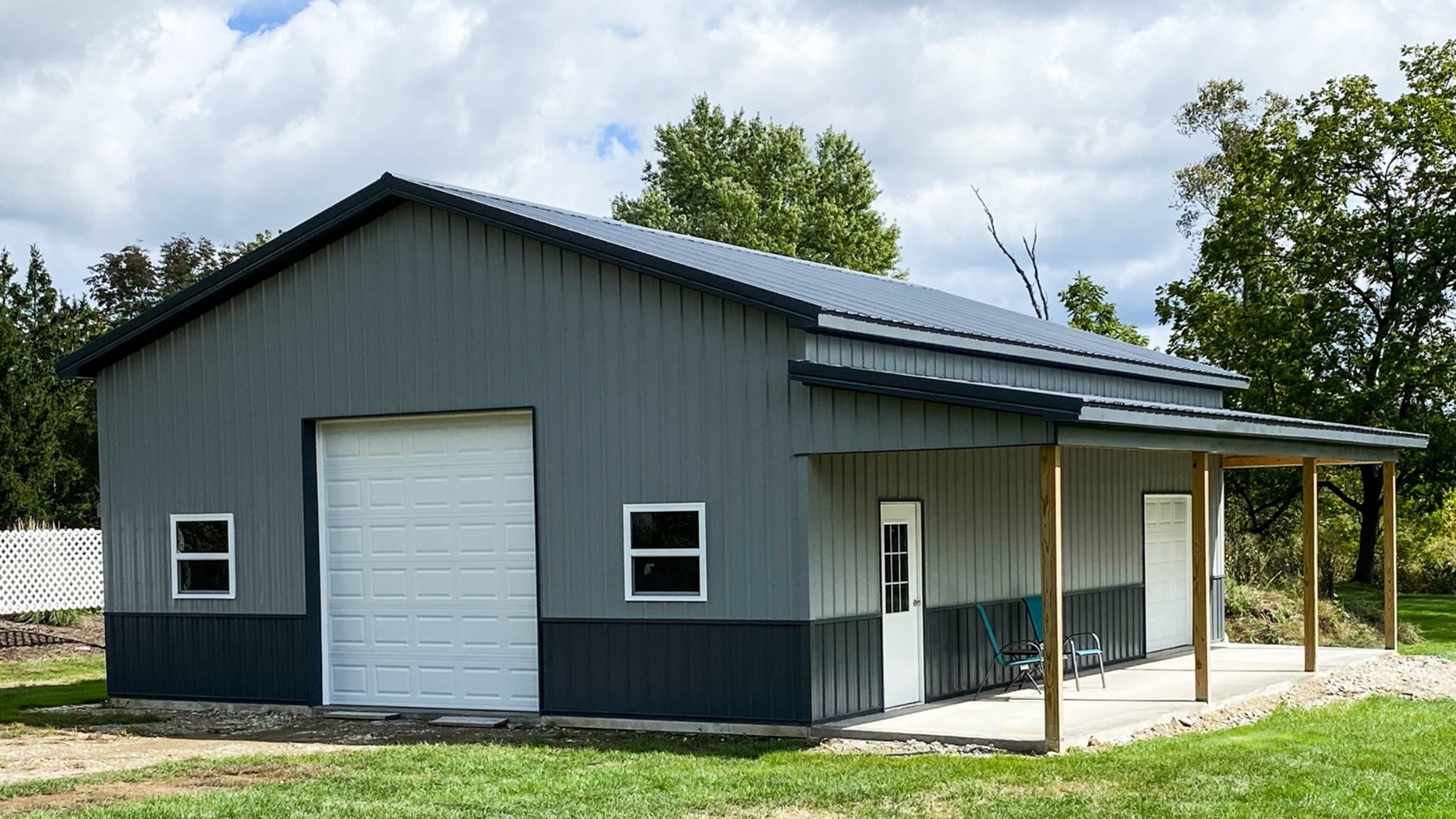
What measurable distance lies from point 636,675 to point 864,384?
3.20 meters

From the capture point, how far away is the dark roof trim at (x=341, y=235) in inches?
509

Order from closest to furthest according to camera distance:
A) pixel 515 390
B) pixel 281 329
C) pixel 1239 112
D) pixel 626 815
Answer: pixel 626 815
pixel 515 390
pixel 281 329
pixel 1239 112

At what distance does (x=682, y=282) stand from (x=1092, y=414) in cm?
352

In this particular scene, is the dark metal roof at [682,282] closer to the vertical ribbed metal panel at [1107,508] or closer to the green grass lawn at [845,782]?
the vertical ribbed metal panel at [1107,508]

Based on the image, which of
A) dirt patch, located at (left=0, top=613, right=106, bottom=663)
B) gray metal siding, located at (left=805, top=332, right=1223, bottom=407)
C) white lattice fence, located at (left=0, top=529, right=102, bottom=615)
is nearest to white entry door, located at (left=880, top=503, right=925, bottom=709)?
gray metal siding, located at (left=805, top=332, right=1223, bottom=407)

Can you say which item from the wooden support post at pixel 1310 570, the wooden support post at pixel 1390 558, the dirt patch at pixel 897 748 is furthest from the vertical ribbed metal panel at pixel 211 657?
the wooden support post at pixel 1390 558

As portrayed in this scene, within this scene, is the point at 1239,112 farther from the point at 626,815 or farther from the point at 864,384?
the point at 626,815

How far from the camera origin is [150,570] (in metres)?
16.2

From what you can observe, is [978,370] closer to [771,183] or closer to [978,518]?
[978,518]

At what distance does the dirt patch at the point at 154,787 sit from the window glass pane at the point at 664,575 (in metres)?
3.21

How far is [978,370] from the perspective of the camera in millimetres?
15508

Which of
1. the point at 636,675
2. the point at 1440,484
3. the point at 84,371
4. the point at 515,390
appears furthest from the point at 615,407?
the point at 1440,484

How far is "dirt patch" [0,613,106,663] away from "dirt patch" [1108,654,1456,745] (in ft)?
46.8

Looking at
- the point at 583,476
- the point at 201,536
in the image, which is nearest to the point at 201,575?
the point at 201,536
